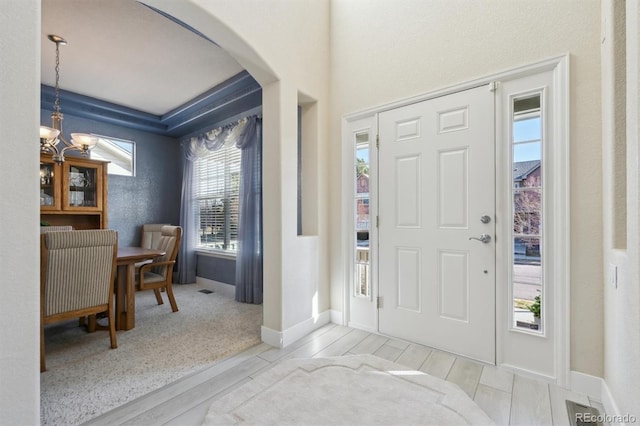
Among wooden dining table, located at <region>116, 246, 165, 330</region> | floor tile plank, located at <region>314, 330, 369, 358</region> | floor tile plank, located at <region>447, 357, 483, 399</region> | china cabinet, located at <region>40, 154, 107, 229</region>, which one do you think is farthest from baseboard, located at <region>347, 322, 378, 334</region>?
china cabinet, located at <region>40, 154, 107, 229</region>

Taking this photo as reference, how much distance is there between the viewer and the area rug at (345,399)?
1.53m

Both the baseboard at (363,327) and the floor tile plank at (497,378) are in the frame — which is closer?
the floor tile plank at (497,378)

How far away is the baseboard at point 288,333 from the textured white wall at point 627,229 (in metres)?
2.07

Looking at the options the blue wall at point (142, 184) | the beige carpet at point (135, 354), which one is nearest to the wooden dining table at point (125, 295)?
the beige carpet at point (135, 354)

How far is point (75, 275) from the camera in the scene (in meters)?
2.20

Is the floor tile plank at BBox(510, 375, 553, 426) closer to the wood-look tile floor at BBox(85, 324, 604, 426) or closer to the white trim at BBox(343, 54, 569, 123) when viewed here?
the wood-look tile floor at BBox(85, 324, 604, 426)

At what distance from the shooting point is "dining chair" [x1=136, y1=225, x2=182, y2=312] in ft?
10.6

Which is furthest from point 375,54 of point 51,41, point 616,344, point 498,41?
point 51,41

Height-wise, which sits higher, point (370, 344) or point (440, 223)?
point (440, 223)

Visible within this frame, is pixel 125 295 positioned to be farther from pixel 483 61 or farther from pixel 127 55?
pixel 483 61

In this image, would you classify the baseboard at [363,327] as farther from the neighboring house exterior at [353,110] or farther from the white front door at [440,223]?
the neighboring house exterior at [353,110]

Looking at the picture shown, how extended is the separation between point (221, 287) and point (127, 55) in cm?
320

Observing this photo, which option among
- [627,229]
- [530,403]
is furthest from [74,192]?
[627,229]

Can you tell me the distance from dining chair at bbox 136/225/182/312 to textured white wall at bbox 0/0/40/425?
222cm
